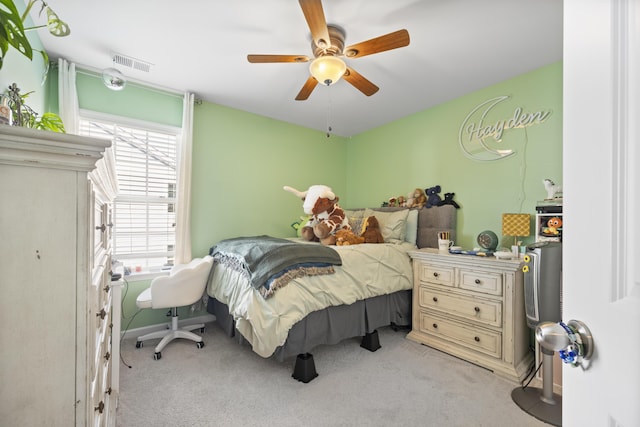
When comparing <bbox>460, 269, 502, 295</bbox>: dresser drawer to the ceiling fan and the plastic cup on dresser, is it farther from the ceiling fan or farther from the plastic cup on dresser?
the ceiling fan

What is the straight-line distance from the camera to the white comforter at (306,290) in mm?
1845

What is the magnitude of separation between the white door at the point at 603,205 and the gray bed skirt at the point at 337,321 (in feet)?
5.54

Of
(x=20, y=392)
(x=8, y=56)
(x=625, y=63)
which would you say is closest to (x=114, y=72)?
(x=8, y=56)

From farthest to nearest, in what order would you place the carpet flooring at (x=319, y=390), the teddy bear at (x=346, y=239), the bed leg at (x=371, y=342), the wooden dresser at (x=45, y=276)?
the teddy bear at (x=346, y=239) < the bed leg at (x=371, y=342) < the carpet flooring at (x=319, y=390) < the wooden dresser at (x=45, y=276)

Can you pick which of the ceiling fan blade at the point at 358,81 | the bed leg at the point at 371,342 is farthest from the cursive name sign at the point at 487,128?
the bed leg at the point at 371,342

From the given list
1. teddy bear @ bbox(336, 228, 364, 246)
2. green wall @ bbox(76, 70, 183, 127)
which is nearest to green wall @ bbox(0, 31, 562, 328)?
green wall @ bbox(76, 70, 183, 127)

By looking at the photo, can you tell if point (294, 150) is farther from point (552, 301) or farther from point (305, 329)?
point (552, 301)

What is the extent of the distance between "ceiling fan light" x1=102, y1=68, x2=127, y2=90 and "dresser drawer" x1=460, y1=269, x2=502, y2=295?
3452mm

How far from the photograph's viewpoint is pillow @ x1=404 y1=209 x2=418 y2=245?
122 inches

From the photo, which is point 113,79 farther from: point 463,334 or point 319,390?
point 463,334

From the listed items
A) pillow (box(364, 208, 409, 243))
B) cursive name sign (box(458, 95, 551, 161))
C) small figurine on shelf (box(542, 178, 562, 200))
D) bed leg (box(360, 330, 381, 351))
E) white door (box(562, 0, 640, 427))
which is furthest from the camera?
pillow (box(364, 208, 409, 243))

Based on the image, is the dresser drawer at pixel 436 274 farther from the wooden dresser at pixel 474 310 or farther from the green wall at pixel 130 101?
the green wall at pixel 130 101

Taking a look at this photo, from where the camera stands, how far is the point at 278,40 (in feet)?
6.87

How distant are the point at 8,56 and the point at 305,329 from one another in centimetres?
230
